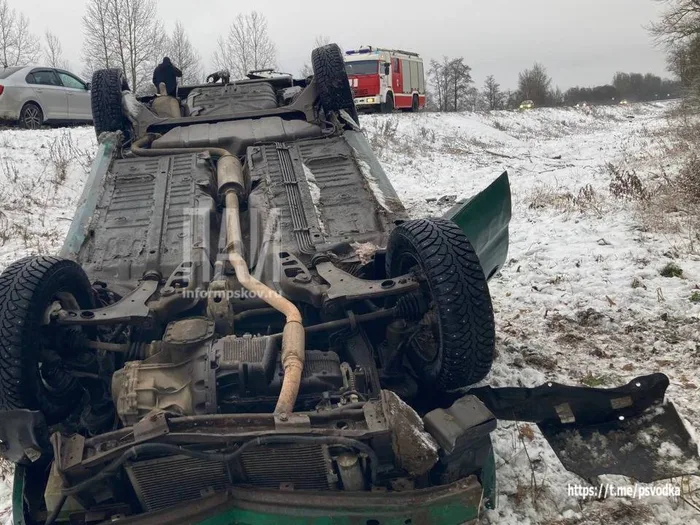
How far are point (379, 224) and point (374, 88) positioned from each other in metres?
16.7

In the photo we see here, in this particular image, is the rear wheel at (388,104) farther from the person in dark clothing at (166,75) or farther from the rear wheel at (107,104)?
the rear wheel at (107,104)

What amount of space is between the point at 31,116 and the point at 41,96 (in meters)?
0.48

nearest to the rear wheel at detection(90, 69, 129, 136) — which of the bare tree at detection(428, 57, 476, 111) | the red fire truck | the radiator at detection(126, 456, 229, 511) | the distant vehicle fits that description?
the radiator at detection(126, 456, 229, 511)

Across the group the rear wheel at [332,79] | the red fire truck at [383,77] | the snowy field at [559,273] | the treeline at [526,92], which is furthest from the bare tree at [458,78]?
the rear wheel at [332,79]

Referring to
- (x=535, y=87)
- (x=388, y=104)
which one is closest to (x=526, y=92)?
(x=535, y=87)

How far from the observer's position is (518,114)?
2688cm

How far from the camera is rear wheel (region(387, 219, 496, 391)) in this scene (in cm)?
289

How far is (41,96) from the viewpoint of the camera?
12.3 metres

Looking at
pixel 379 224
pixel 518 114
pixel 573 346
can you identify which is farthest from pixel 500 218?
pixel 518 114

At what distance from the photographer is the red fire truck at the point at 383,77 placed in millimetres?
19719

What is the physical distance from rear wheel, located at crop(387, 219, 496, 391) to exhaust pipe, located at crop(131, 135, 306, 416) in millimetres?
681

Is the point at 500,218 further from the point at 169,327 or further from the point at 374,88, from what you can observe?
the point at 374,88

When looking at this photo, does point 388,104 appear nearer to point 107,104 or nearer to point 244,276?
point 107,104

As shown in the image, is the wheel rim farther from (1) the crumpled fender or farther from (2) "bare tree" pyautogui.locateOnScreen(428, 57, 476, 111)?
(2) "bare tree" pyautogui.locateOnScreen(428, 57, 476, 111)
